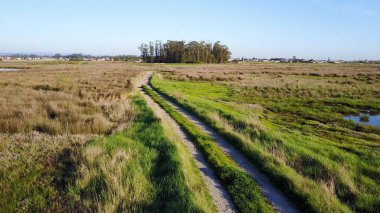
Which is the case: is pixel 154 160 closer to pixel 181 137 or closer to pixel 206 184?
pixel 206 184

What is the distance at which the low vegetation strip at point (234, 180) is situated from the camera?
24.1ft

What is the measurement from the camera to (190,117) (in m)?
18.0

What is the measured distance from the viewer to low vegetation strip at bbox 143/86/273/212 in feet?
24.1

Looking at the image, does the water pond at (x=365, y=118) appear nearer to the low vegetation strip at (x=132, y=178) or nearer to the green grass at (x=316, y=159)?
the green grass at (x=316, y=159)

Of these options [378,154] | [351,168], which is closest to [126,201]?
[351,168]

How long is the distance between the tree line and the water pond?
11687cm

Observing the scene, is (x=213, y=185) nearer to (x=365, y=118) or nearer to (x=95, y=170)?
(x=95, y=170)

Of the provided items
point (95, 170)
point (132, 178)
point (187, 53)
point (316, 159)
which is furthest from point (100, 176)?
point (187, 53)

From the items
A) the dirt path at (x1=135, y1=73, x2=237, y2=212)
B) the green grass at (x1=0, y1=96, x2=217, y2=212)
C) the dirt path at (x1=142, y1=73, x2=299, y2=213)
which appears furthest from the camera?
the dirt path at (x1=142, y1=73, x2=299, y2=213)

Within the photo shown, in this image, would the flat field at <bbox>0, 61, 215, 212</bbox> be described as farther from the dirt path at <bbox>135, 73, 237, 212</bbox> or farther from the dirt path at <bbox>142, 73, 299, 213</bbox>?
Result: the dirt path at <bbox>142, 73, 299, 213</bbox>

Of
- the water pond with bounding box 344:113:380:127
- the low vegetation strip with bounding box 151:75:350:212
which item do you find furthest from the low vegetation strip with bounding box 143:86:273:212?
the water pond with bounding box 344:113:380:127

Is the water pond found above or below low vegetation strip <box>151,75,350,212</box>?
below

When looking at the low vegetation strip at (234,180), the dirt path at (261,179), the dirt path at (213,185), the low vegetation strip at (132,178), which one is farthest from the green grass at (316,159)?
the low vegetation strip at (132,178)

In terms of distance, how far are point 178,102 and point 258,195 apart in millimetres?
15517
